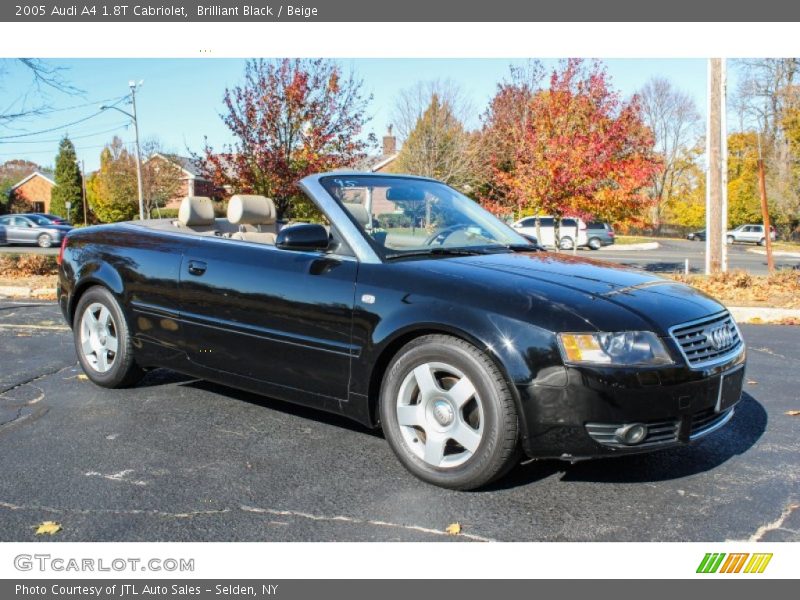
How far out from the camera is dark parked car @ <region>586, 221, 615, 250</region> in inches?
1513

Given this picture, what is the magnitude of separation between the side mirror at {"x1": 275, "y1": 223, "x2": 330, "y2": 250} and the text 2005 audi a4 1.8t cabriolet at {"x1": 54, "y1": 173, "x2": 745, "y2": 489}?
0.05 feet

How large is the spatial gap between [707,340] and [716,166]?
10.4 metres

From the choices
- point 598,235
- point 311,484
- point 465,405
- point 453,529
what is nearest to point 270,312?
point 311,484

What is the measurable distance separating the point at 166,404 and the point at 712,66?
11.7 metres

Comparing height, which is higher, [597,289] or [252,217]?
[252,217]

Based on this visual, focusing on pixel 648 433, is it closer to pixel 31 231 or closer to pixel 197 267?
pixel 197 267

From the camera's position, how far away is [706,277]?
12383 millimetres

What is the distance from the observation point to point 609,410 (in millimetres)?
3209

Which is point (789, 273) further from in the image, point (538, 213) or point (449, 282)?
point (449, 282)

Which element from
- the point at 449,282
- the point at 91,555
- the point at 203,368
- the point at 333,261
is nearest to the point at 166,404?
the point at 203,368

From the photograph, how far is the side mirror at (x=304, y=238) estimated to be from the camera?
3.99m

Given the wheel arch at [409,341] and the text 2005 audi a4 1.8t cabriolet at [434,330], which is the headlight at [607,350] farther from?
the wheel arch at [409,341]

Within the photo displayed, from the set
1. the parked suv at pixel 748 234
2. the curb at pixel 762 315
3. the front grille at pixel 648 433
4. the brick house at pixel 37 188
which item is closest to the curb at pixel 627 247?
the parked suv at pixel 748 234

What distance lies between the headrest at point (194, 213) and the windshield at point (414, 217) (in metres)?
1.48
